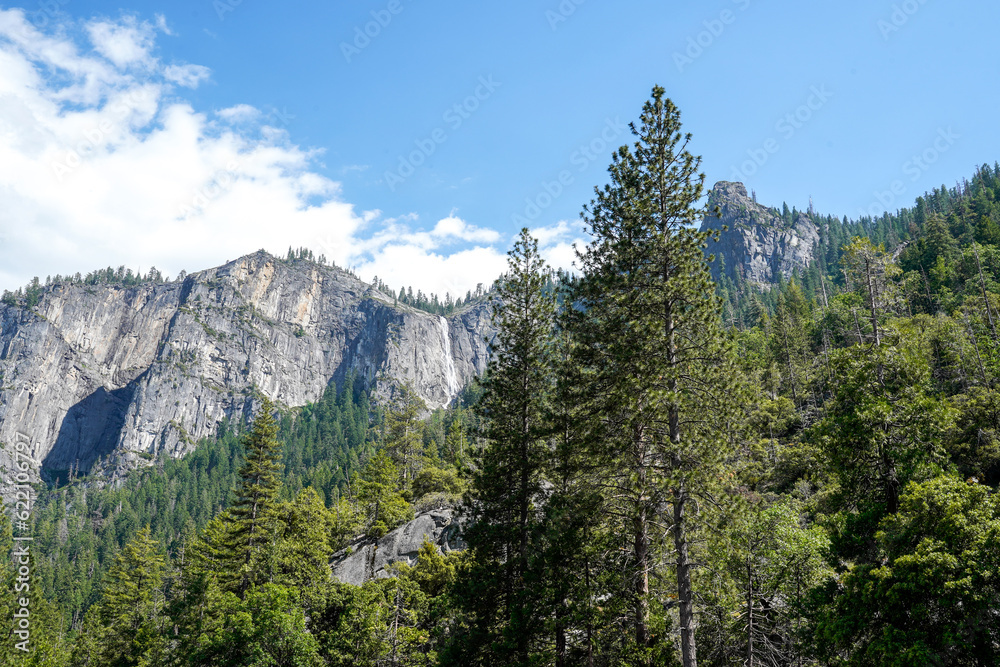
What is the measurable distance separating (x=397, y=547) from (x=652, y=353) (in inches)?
1114

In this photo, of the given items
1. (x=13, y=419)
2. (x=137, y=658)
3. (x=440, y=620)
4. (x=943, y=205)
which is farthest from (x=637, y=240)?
(x=13, y=419)

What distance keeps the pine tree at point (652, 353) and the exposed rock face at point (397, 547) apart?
22617mm

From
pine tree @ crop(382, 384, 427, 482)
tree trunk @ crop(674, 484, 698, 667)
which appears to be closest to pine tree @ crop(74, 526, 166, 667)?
pine tree @ crop(382, 384, 427, 482)

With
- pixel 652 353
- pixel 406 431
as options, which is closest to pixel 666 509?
pixel 652 353

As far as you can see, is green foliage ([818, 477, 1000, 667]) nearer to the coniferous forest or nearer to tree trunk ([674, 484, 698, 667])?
the coniferous forest

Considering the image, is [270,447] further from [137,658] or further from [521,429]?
[521,429]

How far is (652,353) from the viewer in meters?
13.9

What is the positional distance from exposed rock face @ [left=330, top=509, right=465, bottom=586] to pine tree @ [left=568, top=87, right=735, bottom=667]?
74.2 feet

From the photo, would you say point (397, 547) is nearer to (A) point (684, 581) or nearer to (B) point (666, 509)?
(B) point (666, 509)

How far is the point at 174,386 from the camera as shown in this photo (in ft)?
621

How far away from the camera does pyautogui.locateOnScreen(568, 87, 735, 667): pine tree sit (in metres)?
12.8

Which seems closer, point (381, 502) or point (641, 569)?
point (641, 569)

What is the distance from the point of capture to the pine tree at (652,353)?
42.1ft

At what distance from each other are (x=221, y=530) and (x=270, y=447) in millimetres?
5865
